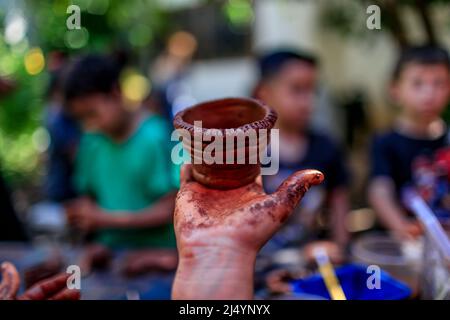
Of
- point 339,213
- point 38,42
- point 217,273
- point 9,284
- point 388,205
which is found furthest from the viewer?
point 38,42

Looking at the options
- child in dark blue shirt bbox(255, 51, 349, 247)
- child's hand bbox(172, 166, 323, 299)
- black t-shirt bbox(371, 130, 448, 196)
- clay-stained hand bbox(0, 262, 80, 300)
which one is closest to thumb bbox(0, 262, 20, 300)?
clay-stained hand bbox(0, 262, 80, 300)

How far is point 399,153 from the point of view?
2299 mm

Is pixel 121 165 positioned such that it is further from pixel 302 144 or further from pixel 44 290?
pixel 44 290

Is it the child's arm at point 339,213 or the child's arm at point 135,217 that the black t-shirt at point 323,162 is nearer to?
the child's arm at point 339,213

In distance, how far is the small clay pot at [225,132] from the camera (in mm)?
895

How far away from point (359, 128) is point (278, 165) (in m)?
4.10

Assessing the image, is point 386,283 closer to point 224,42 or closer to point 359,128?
point 359,128

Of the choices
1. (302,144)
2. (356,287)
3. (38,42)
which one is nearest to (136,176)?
(302,144)

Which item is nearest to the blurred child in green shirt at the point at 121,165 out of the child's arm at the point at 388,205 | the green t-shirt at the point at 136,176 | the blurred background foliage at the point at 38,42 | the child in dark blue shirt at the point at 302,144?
the green t-shirt at the point at 136,176

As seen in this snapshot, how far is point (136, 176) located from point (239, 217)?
1647 mm

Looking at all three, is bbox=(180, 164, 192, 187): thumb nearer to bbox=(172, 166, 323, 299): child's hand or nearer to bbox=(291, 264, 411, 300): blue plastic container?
bbox=(172, 166, 323, 299): child's hand

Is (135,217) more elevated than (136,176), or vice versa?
(136,176)

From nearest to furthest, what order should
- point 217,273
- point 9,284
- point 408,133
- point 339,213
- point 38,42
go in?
point 217,273
point 9,284
point 408,133
point 339,213
point 38,42

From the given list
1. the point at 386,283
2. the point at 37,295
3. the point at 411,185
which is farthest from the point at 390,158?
the point at 37,295
